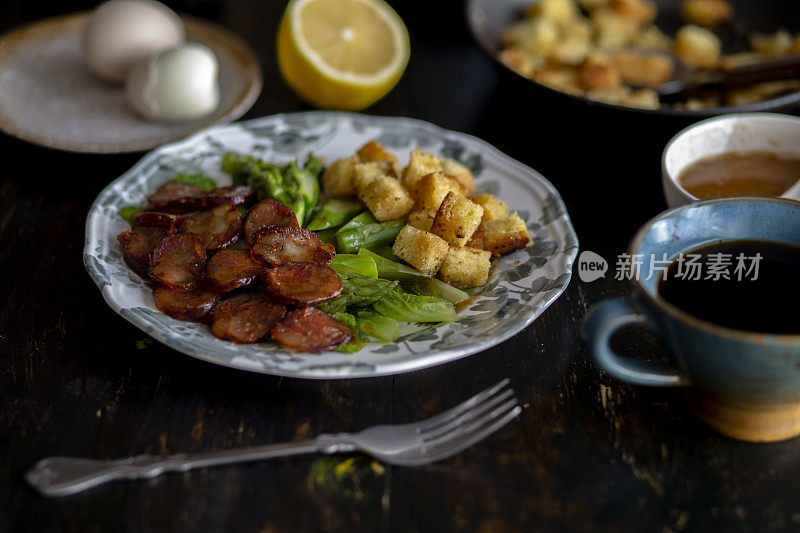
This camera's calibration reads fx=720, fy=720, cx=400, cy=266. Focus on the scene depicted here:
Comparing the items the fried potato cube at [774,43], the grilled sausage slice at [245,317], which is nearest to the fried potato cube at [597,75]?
the fried potato cube at [774,43]

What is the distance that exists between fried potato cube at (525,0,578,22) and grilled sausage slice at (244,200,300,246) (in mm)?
1348

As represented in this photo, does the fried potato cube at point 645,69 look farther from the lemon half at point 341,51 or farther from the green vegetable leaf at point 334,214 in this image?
the green vegetable leaf at point 334,214

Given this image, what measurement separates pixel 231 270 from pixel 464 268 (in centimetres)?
45

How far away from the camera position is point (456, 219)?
4.86 feet

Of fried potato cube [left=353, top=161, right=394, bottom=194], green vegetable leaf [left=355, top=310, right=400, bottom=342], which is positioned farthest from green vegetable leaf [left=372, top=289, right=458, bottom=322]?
fried potato cube [left=353, top=161, right=394, bottom=194]

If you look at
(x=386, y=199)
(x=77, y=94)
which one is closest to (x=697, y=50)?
(x=386, y=199)

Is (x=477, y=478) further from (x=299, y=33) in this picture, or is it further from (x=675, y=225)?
(x=299, y=33)

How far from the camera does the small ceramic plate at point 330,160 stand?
46.8 inches

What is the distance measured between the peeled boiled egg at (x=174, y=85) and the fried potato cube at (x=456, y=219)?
2.92ft

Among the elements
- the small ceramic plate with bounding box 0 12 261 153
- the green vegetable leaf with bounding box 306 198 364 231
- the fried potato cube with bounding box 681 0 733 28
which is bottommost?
the small ceramic plate with bounding box 0 12 261 153

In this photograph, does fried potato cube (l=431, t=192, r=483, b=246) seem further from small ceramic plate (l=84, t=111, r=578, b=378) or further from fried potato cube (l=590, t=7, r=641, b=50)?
fried potato cube (l=590, t=7, r=641, b=50)

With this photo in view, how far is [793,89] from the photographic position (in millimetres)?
2080

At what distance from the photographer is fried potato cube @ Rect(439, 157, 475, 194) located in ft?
5.46

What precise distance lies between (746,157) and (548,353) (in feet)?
2.39
